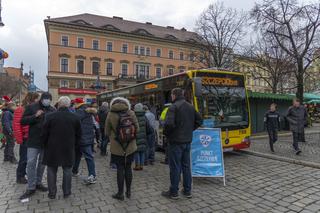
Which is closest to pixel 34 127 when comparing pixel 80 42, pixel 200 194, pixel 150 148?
pixel 200 194

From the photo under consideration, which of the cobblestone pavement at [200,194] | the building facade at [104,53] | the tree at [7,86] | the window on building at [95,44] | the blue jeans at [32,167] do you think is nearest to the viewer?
the cobblestone pavement at [200,194]

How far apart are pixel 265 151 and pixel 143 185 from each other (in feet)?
19.0

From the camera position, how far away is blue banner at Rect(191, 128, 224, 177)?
5.67 m

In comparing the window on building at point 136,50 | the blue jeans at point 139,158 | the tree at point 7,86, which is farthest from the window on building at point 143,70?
the blue jeans at point 139,158

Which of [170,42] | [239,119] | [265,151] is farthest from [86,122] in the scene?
[170,42]

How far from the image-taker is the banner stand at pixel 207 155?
18.6ft

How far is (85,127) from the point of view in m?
5.67

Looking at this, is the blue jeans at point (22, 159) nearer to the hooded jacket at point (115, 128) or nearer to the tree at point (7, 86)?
the hooded jacket at point (115, 128)

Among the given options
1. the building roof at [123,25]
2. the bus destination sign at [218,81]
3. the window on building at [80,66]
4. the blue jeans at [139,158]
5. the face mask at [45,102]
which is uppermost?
the building roof at [123,25]

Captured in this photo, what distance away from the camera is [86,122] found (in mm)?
5762

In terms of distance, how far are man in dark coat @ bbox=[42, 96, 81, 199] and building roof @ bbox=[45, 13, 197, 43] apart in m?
44.6

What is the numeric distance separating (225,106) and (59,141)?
565cm

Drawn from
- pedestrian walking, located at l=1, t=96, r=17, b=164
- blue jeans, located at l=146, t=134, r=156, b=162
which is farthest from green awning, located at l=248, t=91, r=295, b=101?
pedestrian walking, located at l=1, t=96, r=17, b=164

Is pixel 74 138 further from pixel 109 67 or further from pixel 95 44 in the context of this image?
pixel 95 44
